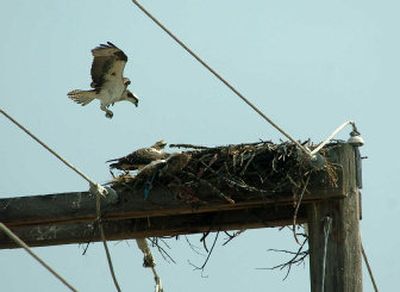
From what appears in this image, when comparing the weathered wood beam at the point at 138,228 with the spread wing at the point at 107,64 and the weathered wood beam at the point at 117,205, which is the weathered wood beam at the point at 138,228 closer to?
the weathered wood beam at the point at 117,205

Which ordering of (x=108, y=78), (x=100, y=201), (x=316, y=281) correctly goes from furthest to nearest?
(x=108, y=78) → (x=100, y=201) → (x=316, y=281)

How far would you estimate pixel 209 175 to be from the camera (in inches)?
288

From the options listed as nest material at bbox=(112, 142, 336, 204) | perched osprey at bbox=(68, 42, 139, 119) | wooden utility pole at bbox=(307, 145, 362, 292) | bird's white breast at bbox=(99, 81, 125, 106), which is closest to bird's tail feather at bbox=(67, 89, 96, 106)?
perched osprey at bbox=(68, 42, 139, 119)

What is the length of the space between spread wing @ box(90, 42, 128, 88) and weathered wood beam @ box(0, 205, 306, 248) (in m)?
4.36

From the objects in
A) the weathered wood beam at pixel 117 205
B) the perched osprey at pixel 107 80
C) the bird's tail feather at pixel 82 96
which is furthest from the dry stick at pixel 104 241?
the bird's tail feather at pixel 82 96

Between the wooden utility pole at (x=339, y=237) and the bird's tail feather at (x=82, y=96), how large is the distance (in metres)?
6.86

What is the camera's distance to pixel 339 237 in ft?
22.5

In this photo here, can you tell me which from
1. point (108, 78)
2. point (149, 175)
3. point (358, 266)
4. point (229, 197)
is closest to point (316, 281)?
point (358, 266)

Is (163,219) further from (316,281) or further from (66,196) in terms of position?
(316,281)

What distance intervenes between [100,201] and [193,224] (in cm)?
69

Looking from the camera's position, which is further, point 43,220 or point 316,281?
point 43,220

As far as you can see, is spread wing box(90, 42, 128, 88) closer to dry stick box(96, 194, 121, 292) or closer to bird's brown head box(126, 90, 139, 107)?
bird's brown head box(126, 90, 139, 107)

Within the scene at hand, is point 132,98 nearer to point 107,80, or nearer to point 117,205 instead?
point 107,80

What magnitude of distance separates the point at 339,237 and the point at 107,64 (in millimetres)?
6149
